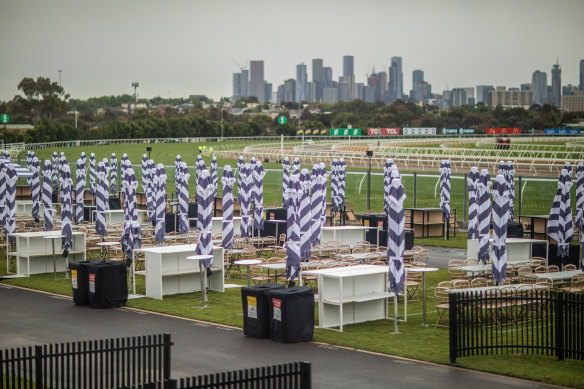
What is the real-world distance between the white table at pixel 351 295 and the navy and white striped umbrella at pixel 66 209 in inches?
412

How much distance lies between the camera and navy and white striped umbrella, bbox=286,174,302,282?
70.6 feet

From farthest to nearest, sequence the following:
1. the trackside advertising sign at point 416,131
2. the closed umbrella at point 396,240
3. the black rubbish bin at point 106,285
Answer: the trackside advertising sign at point 416,131, the black rubbish bin at point 106,285, the closed umbrella at point 396,240

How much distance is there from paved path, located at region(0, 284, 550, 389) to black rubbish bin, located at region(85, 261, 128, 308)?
14.0 inches

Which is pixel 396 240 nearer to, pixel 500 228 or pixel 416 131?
pixel 500 228

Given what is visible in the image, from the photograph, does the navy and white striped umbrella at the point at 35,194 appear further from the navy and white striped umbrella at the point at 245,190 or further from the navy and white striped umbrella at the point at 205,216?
the navy and white striped umbrella at the point at 205,216

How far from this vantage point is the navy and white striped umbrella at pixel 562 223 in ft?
83.1

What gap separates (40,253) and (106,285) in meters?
6.98

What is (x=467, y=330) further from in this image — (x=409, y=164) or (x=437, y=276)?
(x=409, y=164)

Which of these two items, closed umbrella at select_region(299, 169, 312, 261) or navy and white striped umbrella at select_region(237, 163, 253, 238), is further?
navy and white striped umbrella at select_region(237, 163, 253, 238)

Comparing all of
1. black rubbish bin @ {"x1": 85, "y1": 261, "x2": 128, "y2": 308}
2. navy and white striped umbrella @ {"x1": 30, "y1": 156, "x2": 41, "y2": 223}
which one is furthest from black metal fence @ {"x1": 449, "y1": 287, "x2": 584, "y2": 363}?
navy and white striped umbrella @ {"x1": 30, "y1": 156, "x2": 41, "y2": 223}

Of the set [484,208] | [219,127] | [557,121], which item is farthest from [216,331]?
[557,121]

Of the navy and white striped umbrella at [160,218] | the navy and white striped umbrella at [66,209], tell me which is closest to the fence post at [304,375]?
the navy and white striped umbrella at [66,209]

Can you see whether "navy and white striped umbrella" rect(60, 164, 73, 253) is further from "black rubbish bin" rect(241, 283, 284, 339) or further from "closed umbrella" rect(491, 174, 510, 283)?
"closed umbrella" rect(491, 174, 510, 283)

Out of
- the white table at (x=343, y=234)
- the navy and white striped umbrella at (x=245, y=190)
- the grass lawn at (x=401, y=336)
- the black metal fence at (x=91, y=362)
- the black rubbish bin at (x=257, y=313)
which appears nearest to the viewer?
the black metal fence at (x=91, y=362)
